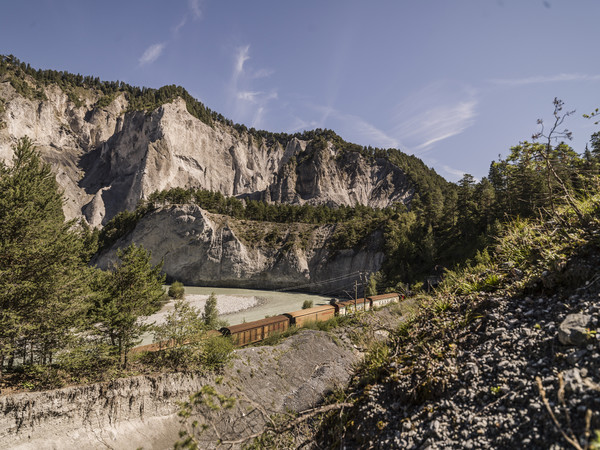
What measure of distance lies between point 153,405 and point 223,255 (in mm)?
61029

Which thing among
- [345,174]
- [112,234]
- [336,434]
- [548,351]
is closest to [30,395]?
[336,434]

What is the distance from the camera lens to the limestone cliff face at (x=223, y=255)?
240 feet

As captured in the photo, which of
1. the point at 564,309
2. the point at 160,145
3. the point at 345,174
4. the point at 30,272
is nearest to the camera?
the point at 564,309

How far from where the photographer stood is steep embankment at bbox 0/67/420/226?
110 m

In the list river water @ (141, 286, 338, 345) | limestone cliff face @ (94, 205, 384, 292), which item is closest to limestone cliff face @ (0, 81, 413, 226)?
limestone cliff face @ (94, 205, 384, 292)

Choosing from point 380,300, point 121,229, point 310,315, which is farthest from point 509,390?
point 121,229

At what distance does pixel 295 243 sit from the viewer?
76.4 metres

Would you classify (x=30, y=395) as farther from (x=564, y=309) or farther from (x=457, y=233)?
(x=457, y=233)

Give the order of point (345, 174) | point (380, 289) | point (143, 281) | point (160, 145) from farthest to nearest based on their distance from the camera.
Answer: point (345, 174) → point (160, 145) → point (380, 289) → point (143, 281)

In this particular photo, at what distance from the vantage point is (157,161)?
109 metres

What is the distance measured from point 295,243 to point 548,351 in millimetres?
72878

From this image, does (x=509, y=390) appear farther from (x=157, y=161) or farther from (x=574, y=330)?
(x=157, y=161)

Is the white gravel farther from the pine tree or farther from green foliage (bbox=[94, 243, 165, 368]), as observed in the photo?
the pine tree

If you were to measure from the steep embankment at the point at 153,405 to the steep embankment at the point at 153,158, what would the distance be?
352 feet
